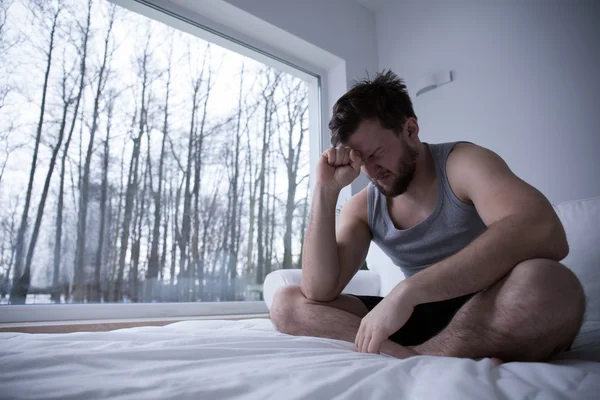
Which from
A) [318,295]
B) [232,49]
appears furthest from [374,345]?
[232,49]

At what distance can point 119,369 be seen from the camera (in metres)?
0.60

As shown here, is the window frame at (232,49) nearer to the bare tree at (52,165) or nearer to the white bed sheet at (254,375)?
the bare tree at (52,165)

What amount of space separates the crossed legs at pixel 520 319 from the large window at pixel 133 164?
5.04ft

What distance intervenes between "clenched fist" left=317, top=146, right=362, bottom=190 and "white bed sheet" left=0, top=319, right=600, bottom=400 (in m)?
0.70

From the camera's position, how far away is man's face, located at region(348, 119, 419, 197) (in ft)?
4.34

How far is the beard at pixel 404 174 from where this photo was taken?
51.9 inches

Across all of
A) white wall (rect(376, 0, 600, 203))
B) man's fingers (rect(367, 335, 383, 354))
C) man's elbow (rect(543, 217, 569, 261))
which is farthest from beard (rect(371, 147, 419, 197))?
white wall (rect(376, 0, 600, 203))

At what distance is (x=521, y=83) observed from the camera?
224cm

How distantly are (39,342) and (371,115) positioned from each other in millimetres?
1099

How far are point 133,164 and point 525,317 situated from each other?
6.14 feet

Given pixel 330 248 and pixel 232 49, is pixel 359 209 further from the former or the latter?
pixel 232 49

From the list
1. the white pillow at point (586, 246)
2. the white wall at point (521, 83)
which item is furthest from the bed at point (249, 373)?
the white wall at point (521, 83)

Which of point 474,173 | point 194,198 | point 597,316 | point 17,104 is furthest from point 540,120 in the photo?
point 17,104

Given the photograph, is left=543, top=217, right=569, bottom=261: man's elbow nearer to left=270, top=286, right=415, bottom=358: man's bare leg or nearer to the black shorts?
the black shorts
